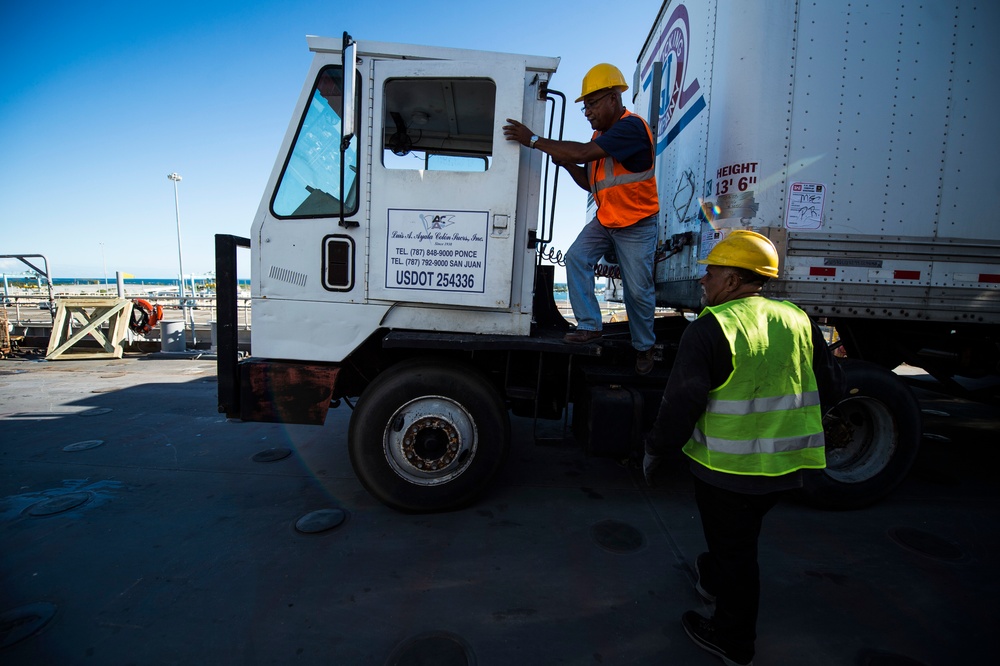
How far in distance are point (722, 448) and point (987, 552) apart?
8.71 feet

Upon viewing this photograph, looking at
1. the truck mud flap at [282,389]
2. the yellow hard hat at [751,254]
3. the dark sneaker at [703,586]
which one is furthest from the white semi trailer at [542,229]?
the yellow hard hat at [751,254]

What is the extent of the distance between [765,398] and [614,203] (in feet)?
6.02

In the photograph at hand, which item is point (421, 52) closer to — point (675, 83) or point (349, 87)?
point (349, 87)

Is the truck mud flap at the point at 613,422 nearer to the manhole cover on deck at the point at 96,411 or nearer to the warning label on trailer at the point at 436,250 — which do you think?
the warning label on trailer at the point at 436,250

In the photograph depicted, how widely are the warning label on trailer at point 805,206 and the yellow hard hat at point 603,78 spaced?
4.61 feet

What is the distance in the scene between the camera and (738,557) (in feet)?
6.19

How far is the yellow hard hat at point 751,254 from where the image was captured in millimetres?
1829

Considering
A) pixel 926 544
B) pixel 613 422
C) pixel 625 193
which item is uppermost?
pixel 625 193

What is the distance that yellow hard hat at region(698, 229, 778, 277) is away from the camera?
6.00ft

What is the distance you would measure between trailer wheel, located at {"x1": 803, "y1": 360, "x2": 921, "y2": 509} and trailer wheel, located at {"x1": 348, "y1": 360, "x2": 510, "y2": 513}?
2.57 meters

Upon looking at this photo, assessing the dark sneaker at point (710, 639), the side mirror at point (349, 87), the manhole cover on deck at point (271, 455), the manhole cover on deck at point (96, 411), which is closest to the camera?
the dark sneaker at point (710, 639)

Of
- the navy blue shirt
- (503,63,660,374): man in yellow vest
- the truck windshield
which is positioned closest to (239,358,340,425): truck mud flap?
the truck windshield

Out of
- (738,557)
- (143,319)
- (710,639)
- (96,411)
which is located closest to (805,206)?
(738,557)

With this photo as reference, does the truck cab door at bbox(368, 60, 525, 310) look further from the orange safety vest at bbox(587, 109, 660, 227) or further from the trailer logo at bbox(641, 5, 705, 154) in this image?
the trailer logo at bbox(641, 5, 705, 154)
